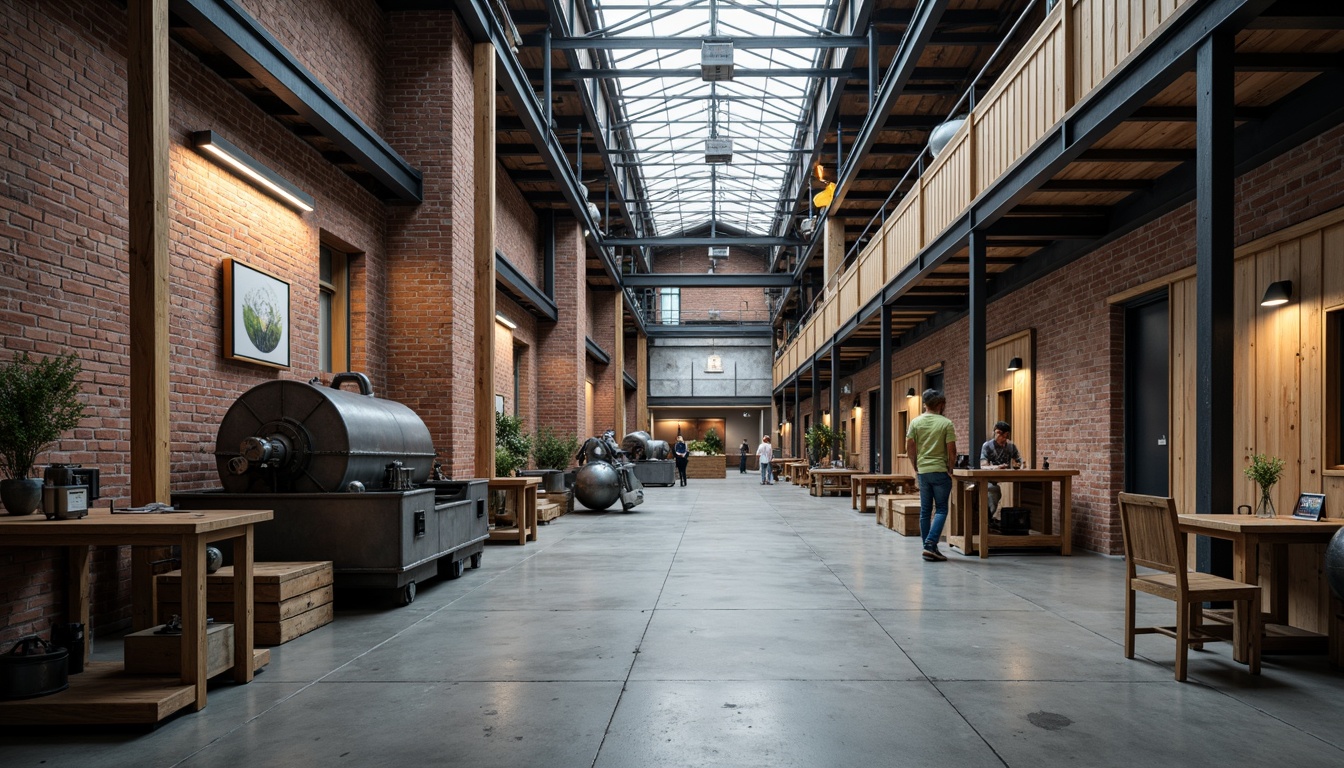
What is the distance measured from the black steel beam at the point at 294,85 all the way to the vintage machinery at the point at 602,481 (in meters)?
6.30

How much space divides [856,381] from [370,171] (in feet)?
61.6

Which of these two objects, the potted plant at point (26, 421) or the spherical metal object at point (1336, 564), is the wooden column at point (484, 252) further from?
the spherical metal object at point (1336, 564)

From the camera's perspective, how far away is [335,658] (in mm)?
5016

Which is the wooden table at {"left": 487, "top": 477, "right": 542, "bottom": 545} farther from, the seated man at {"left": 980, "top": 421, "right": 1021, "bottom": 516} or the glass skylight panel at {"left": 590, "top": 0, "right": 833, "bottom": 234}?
the glass skylight panel at {"left": 590, "top": 0, "right": 833, "bottom": 234}

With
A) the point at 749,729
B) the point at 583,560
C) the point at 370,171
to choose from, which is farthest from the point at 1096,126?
the point at 370,171

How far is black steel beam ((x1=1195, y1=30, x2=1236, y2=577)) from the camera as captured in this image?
511 cm

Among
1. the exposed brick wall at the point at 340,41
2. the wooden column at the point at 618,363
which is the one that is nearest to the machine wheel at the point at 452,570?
the exposed brick wall at the point at 340,41

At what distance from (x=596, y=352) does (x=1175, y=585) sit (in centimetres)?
2295

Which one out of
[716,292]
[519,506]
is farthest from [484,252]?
[716,292]

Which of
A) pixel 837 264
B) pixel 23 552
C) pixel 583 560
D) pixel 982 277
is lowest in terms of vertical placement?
pixel 583 560

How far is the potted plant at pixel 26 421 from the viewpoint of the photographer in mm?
4152

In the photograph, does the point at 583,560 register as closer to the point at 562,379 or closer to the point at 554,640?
the point at 554,640

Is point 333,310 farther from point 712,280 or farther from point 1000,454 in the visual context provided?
point 712,280

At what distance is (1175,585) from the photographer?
4574 millimetres
